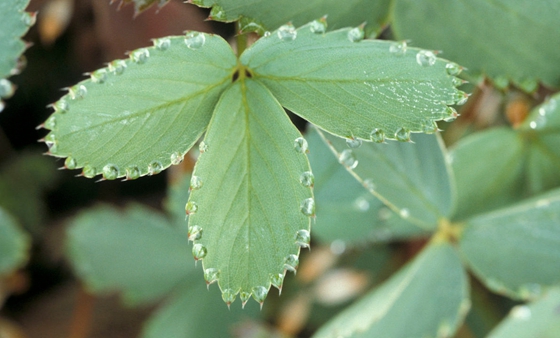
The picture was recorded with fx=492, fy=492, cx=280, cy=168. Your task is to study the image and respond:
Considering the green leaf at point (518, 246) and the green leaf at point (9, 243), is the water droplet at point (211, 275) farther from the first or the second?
the green leaf at point (9, 243)

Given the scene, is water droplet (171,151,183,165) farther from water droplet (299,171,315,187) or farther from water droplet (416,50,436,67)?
water droplet (416,50,436,67)

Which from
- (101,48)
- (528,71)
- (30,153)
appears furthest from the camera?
(30,153)

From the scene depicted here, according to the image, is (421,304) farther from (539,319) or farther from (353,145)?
(353,145)

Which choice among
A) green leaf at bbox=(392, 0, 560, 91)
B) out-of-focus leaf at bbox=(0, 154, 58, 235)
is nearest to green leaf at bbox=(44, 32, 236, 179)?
green leaf at bbox=(392, 0, 560, 91)

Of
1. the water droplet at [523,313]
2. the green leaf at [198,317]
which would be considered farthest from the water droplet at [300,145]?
the green leaf at [198,317]

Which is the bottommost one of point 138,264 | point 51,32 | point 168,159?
point 138,264

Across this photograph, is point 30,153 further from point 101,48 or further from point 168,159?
point 168,159

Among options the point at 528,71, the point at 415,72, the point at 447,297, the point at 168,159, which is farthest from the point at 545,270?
the point at 168,159

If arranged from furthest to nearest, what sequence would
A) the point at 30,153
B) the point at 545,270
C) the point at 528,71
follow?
the point at 30,153 < the point at 545,270 < the point at 528,71

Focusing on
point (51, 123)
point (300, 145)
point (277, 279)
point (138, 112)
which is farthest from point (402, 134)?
point (51, 123)
